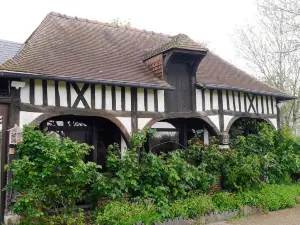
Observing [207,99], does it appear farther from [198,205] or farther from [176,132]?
[198,205]

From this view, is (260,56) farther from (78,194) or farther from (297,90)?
(78,194)

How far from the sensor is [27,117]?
6.06 meters

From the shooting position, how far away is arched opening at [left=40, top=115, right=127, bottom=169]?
293 inches

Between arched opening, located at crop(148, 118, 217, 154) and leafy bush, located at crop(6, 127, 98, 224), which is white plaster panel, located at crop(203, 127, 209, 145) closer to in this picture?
arched opening, located at crop(148, 118, 217, 154)

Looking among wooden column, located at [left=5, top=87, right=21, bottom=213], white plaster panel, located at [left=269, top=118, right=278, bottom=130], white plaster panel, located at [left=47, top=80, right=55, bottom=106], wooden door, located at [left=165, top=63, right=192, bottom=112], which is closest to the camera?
wooden column, located at [left=5, top=87, right=21, bottom=213]

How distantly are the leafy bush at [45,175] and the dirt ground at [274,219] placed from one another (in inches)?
130

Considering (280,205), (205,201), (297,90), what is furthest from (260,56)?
(205,201)

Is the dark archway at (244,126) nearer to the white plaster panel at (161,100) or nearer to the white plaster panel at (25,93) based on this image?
the white plaster panel at (161,100)

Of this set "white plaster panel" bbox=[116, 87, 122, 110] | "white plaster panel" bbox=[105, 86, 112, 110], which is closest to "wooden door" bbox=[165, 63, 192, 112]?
"white plaster panel" bbox=[116, 87, 122, 110]

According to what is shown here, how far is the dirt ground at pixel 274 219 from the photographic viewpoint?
660 cm

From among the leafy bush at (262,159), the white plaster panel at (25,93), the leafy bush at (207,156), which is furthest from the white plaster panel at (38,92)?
the leafy bush at (262,159)

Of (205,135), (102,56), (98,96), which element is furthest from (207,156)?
(102,56)

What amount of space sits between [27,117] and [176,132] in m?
4.74

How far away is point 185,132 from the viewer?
31.2 ft
